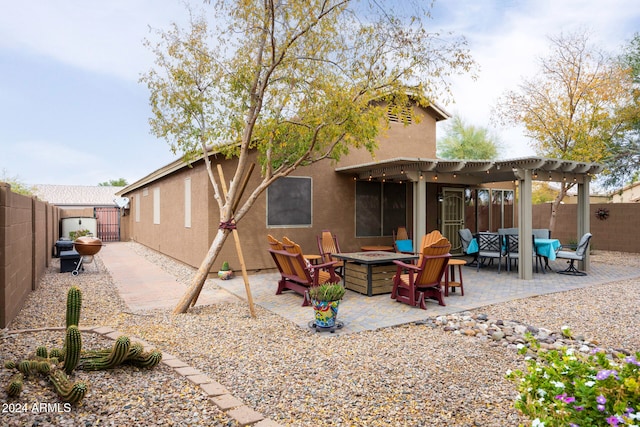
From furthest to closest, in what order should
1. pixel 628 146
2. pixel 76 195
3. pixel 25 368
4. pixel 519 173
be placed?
pixel 76 195 → pixel 628 146 → pixel 519 173 → pixel 25 368

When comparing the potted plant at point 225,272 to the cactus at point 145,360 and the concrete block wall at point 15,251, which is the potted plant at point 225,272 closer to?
the concrete block wall at point 15,251

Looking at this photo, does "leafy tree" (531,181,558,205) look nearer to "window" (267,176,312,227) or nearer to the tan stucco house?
the tan stucco house

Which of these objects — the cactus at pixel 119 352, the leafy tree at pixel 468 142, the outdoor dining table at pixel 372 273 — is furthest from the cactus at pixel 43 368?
the leafy tree at pixel 468 142

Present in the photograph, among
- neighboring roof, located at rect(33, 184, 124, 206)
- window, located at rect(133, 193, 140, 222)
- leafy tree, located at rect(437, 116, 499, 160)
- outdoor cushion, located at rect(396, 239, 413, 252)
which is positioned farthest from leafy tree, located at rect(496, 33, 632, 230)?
neighboring roof, located at rect(33, 184, 124, 206)

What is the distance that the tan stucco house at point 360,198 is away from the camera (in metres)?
8.91

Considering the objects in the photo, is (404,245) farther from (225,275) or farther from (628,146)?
(628,146)

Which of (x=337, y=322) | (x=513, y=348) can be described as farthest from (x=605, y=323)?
(x=337, y=322)

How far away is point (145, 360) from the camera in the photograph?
3.33 meters

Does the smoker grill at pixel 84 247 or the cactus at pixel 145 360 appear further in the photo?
the smoker grill at pixel 84 247

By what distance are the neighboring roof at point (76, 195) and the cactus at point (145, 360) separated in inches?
1266

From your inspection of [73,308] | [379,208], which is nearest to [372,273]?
[379,208]

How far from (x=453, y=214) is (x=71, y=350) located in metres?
11.4

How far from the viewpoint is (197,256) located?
9.62 meters

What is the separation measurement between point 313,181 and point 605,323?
6501mm
